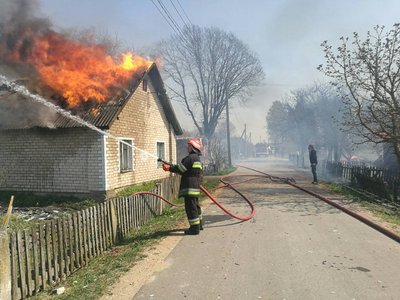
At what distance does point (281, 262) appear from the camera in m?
5.32

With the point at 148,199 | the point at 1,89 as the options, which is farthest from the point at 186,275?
the point at 1,89

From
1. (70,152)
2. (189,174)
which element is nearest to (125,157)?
(70,152)

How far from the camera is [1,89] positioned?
39.2 feet

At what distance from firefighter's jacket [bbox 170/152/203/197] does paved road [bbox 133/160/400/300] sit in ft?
2.97

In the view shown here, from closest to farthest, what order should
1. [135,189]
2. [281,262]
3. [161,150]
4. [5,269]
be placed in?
[5,269] → [281,262] → [135,189] → [161,150]

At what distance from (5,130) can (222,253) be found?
1065 centimetres

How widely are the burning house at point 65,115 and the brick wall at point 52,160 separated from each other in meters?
A: 0.03

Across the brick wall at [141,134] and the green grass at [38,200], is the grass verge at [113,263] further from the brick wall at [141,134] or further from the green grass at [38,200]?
the brick wall at [141,134]

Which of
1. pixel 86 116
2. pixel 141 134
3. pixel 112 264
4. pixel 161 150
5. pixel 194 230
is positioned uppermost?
pixel 86 116

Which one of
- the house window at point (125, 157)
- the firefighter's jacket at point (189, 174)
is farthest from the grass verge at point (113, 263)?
the house window at point (125, 157)

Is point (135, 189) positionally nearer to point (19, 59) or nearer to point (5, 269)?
point (19, 59)

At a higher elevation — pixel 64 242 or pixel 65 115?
pixel 65 115

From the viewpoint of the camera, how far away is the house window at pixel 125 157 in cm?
1334

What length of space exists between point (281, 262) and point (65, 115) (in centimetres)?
923
